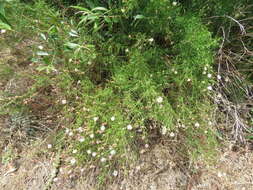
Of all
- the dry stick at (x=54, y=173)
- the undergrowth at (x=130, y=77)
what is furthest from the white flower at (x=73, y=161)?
the dry stick at (x=54, y=173)

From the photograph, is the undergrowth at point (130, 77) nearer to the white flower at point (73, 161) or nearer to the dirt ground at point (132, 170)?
the white flower at point (73, 161)

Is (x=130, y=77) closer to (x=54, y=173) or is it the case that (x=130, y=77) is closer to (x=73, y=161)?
(x=73, y=161)

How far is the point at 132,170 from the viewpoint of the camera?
1.18 m

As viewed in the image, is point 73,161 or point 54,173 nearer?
point 73,161

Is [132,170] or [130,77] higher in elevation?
[130,77]

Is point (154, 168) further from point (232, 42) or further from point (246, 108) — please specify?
point (232, 42)

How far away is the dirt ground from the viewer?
47.6 inches

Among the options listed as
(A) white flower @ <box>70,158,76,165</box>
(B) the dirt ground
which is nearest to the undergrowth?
(A) white flower @ <box>70,158,76,165</box>

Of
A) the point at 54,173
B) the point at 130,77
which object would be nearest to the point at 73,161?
the point at 54,173

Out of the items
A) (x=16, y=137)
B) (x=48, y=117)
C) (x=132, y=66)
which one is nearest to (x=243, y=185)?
(x=132, y=66)

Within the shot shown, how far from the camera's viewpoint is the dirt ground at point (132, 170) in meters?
1.21

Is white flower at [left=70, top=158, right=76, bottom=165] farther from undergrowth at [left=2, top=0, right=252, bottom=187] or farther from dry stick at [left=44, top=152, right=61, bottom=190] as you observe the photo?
dry stick at [left=44, top=152, right=61, bottom=190]

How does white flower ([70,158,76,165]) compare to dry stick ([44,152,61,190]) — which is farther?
dry stick ([44,152,61,190])

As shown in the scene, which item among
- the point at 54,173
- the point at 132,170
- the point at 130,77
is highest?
the point at 130,77
